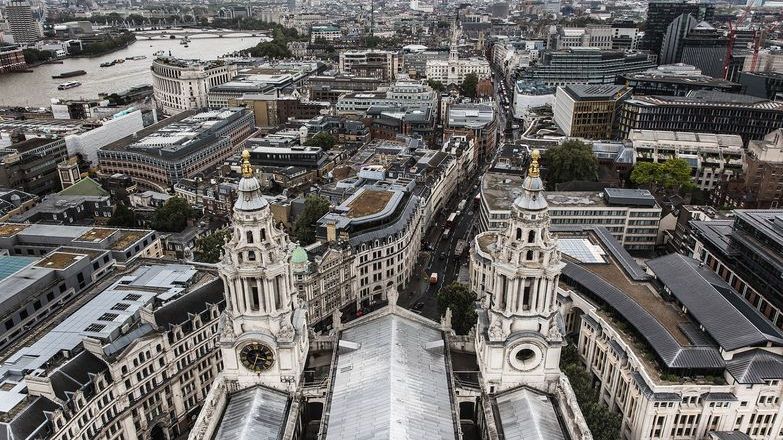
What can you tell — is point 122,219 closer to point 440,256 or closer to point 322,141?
point 322,141

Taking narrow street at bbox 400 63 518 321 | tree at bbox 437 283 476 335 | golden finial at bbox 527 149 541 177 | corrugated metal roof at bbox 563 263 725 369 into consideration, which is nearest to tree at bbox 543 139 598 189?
narrow street at bbox 400 63 518 321

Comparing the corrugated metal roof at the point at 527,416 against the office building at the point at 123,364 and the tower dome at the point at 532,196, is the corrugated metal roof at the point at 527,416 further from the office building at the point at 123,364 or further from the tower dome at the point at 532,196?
the office building at the point at 123,364

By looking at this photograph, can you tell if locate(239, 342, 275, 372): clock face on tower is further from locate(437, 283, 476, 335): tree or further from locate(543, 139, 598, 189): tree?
locate(543, 139, 598, 189): tree

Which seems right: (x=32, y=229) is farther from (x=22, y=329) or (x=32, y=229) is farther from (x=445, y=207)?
(x=445, y=207)

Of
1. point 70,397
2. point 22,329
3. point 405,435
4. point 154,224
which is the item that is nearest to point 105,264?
point 22,329

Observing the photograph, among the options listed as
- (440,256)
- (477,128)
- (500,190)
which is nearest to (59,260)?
(440,256)
